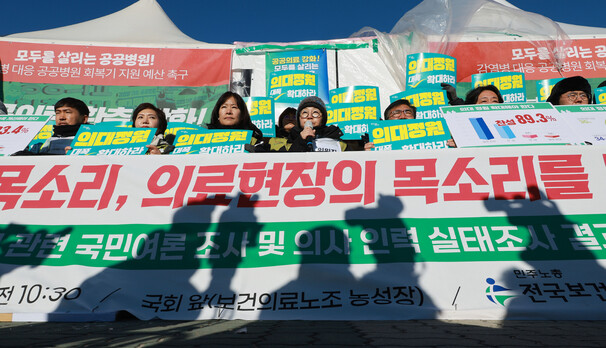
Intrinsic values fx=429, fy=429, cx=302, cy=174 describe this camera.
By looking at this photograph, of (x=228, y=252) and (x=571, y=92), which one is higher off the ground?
(x=571, y=92)

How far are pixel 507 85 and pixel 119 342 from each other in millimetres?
5523

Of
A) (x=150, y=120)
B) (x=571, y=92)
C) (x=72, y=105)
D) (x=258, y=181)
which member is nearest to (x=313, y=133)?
(x=258, y=181)

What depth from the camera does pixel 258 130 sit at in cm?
430

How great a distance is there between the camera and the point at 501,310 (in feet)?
6.97

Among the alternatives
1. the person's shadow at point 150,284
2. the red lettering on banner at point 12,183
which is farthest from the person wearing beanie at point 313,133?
the red lettering on banner at point 12,183

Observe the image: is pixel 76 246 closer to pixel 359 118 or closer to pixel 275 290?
pixel 275 290

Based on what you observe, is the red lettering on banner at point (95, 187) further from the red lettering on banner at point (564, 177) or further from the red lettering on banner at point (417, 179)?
the red lettering on banner at point (564, 177)

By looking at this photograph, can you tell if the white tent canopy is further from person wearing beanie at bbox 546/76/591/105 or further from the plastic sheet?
person wearing beanie at bbox 546/76/591/105

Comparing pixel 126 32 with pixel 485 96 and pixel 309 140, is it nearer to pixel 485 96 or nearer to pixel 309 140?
pixel 309 140

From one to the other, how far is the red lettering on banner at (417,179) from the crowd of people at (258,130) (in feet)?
3.18

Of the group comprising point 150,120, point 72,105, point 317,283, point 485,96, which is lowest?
point 317,283

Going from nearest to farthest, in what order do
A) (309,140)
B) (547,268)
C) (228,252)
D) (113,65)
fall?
(547,268)
(228,252)
(309,140)
(113,65)

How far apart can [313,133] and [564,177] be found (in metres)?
1.99

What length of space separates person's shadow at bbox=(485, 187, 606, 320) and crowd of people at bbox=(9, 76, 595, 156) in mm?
1204
